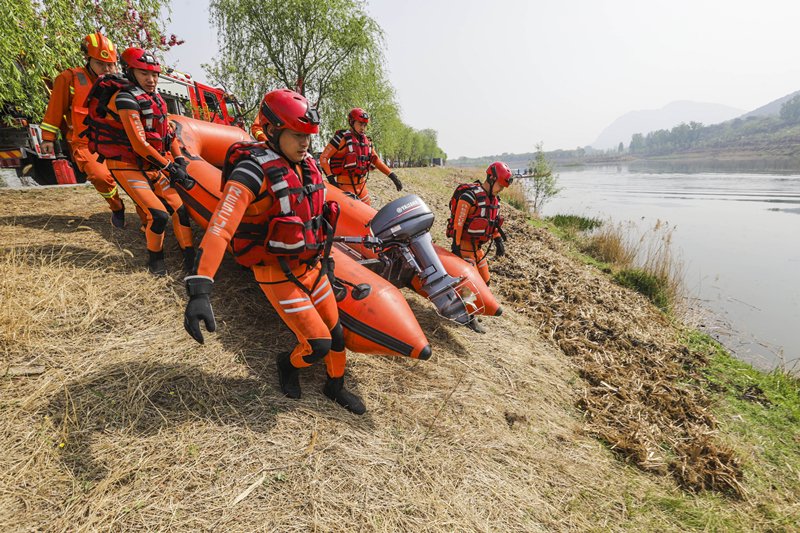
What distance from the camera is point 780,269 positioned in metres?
11.4

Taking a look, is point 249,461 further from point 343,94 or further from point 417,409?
point 343,94

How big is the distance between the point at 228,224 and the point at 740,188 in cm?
3837

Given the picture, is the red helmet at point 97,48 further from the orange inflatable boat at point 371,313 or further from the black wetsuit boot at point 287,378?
the black wetsuit boot at point 287,378

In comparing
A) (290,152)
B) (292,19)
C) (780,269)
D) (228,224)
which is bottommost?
(780,269)

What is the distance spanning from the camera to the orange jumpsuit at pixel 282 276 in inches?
80.7

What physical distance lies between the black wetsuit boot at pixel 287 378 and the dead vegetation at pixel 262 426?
10cm

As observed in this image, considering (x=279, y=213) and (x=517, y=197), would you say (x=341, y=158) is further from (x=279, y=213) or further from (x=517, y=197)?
(x=517, y=197)

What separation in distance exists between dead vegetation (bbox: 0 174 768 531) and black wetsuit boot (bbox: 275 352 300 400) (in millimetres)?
99

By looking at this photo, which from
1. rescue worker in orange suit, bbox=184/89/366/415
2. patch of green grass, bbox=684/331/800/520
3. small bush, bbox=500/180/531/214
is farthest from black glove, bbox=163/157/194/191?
small bush, bbox=500/180/531/214

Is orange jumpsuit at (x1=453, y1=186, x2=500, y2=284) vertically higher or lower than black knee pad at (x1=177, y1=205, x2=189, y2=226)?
lower

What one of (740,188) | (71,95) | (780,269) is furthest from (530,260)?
(740,188)

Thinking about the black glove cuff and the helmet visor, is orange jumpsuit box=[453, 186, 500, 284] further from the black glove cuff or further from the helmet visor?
the black glove cuff

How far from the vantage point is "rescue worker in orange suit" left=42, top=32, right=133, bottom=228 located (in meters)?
3.65

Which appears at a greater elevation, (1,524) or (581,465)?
(1,524)
